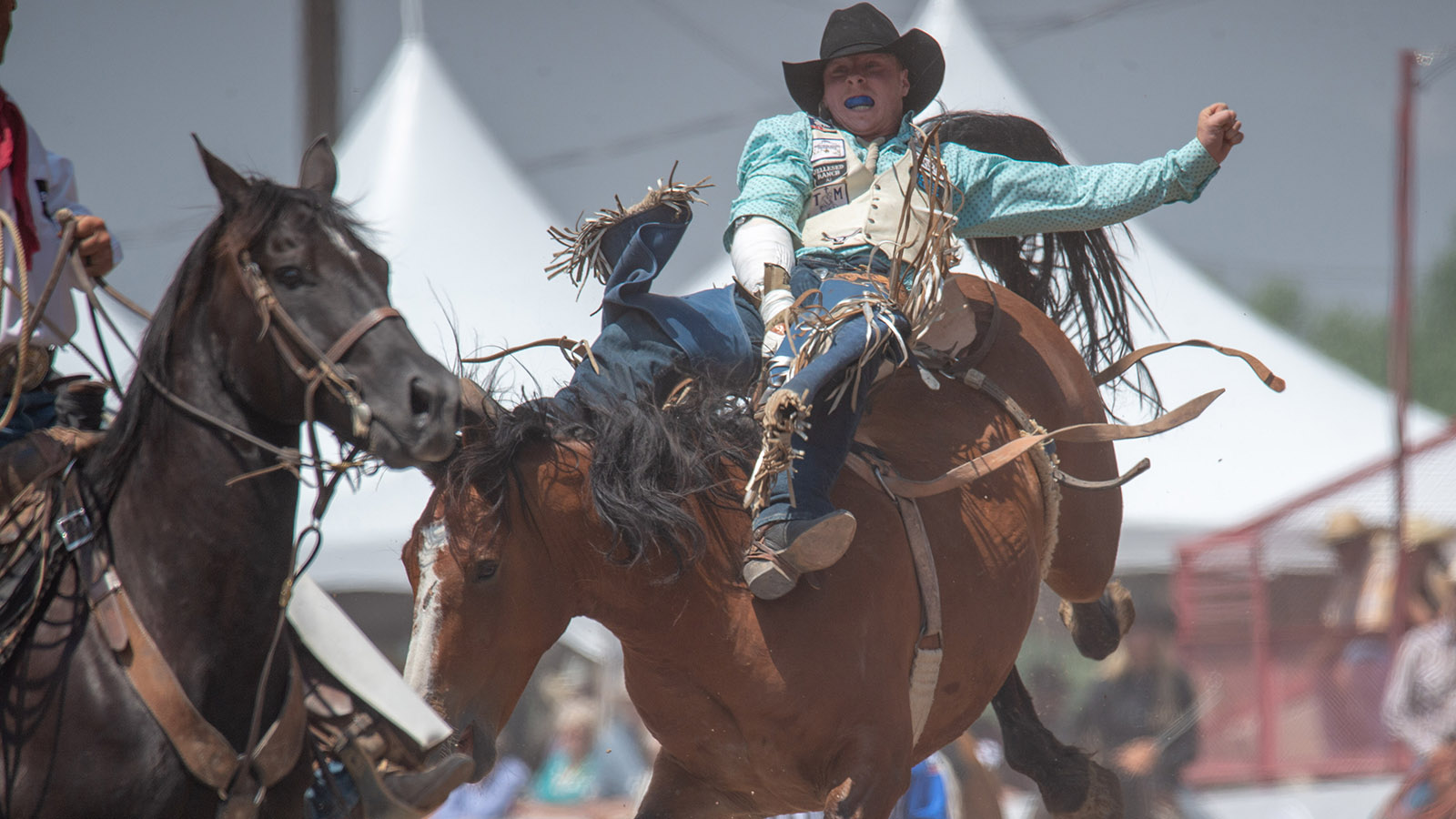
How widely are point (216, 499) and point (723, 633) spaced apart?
127 cm

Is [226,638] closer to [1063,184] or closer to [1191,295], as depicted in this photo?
[1063,184]

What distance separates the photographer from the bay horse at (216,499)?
2.53 meters

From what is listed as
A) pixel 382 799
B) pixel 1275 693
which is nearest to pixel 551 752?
pixel 1275 693

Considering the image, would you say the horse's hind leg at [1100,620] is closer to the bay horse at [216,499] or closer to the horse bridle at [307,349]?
the bay horse at [216,499]

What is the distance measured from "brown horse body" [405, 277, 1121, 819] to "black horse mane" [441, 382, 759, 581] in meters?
0.03

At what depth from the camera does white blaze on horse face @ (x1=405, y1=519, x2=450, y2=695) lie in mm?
3191

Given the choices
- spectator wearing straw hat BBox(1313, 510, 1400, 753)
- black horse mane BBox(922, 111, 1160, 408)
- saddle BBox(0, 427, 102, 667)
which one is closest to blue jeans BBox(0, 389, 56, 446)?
saddle BBox(0, 427, 102, 667)

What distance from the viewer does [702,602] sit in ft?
11.2

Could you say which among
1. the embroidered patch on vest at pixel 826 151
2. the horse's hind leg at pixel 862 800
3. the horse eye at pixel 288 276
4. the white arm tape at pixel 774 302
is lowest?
the horse's hind leg at pixel 862 800

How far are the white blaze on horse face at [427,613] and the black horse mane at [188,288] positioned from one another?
29.1 inches

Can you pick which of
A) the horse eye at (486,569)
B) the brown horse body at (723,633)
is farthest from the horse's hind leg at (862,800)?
the horse eye at (486,569)

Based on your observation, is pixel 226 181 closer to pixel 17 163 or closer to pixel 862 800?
pixel 17 163

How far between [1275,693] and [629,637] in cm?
834

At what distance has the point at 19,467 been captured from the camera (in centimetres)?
304
